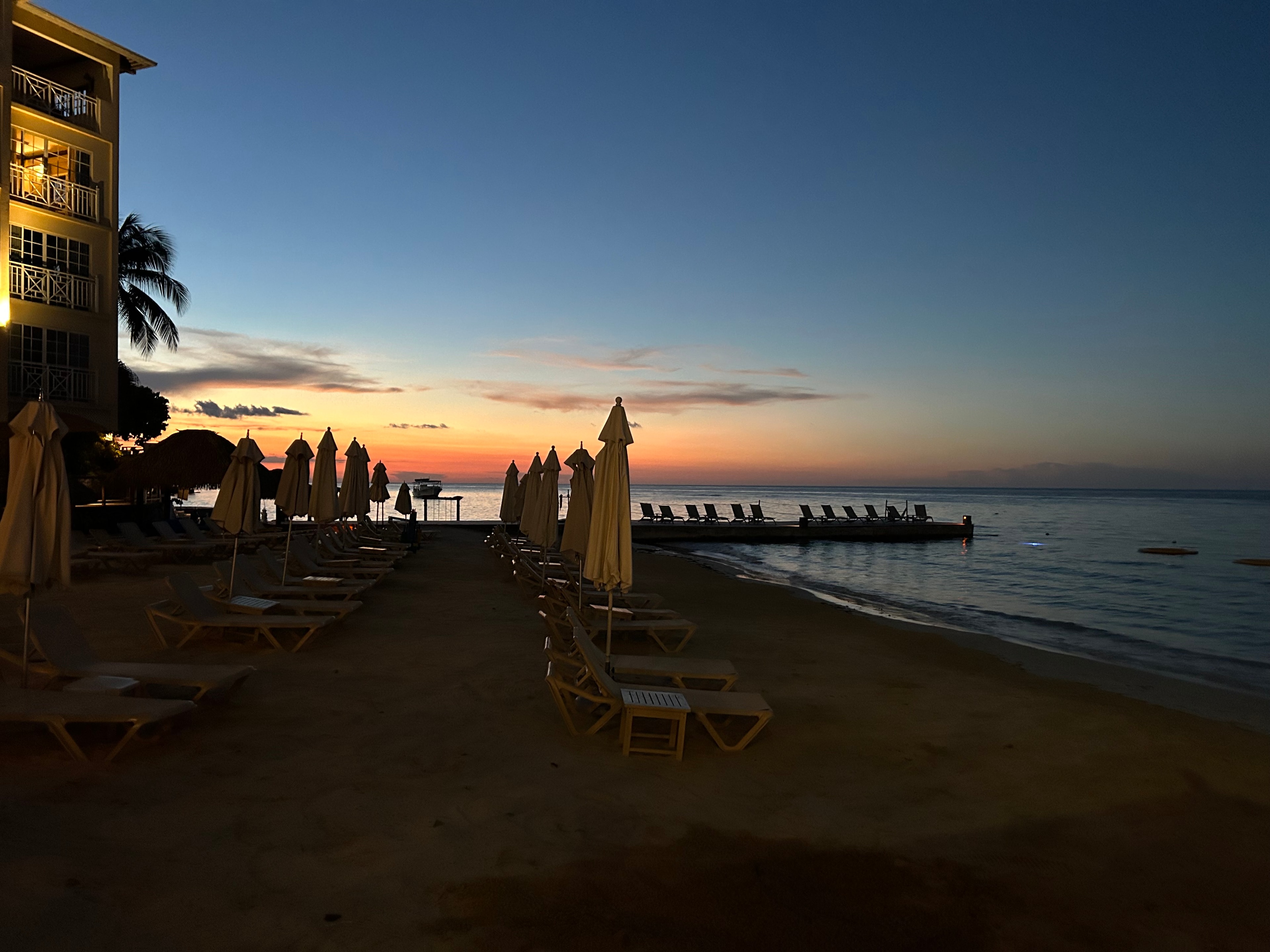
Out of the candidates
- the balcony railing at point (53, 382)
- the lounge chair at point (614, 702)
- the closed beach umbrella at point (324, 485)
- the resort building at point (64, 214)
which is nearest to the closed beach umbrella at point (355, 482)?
the closed beach umbrella at point (324, 485)

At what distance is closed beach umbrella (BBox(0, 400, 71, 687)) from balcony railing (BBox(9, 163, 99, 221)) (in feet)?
52.8

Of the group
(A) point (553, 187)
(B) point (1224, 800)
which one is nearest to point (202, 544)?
(A) point (553, 187)

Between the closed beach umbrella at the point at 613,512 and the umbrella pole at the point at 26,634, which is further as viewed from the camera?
the closed beach umbrella at the point at 613,512

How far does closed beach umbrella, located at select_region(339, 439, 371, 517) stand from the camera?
15102 mm

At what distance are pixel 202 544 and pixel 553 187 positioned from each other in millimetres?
11503

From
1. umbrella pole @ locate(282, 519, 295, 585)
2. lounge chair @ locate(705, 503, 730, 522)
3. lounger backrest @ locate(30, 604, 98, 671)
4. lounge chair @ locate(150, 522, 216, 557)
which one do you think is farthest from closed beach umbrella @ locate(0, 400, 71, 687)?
lounge chair @ locate(705, 503, 730, 522)

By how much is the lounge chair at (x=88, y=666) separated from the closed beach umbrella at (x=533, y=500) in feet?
18.3

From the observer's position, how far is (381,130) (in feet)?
51.6

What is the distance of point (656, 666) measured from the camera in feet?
20.5

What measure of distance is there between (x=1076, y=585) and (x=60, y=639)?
23.0m

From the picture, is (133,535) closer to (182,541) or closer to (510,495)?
(182,541)

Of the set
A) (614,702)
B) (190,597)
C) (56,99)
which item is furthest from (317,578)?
(56,99)

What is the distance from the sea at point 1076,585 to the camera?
1270 centimetres

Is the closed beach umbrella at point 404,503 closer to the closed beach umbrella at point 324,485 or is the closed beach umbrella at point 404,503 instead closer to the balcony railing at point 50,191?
the closed beach umbrella at point 324,485
